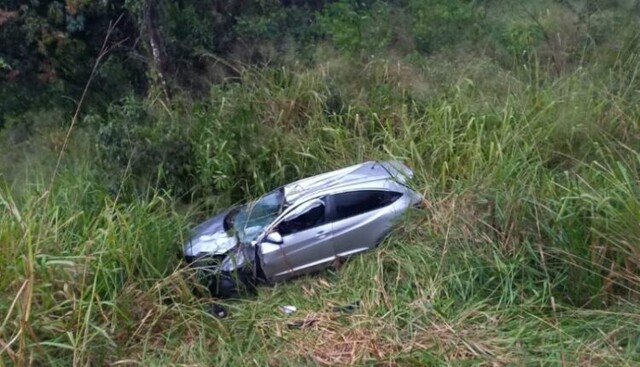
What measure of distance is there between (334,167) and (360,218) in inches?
71.5

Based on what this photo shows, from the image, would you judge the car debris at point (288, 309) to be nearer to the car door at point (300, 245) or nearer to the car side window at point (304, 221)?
the car door at point (300, 245)

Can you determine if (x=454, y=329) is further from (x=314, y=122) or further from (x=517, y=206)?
(x=314, y=122)

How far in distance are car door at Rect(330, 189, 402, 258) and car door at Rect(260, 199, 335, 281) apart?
11 cm

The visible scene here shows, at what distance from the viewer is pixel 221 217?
9.00 m

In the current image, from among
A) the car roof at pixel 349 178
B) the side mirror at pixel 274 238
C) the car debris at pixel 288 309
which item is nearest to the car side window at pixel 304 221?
the side mirror at pixel 274 238

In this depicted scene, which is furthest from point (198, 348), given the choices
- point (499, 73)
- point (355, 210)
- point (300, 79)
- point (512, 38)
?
point (512, 38)

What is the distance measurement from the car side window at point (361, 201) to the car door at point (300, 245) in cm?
16

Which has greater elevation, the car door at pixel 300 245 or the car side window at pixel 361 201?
the car side window at pixel 361 201

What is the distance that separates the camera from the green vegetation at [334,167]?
6.45 m

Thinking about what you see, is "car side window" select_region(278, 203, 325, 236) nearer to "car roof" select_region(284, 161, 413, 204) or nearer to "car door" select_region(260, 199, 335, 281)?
"car door" select_region(260, 199, 335, 281)

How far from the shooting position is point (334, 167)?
33.3 feet

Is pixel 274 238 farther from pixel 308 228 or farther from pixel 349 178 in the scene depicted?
pixel 349 178

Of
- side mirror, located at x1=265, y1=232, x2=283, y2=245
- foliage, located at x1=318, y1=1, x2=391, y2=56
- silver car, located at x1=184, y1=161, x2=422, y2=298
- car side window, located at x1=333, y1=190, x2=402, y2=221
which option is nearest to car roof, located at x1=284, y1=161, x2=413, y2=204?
silver car, located at x1=184, y1=161, x2=422, y2=298

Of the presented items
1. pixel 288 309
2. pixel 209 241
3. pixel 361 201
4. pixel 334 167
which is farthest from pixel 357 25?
pixel 288 309
